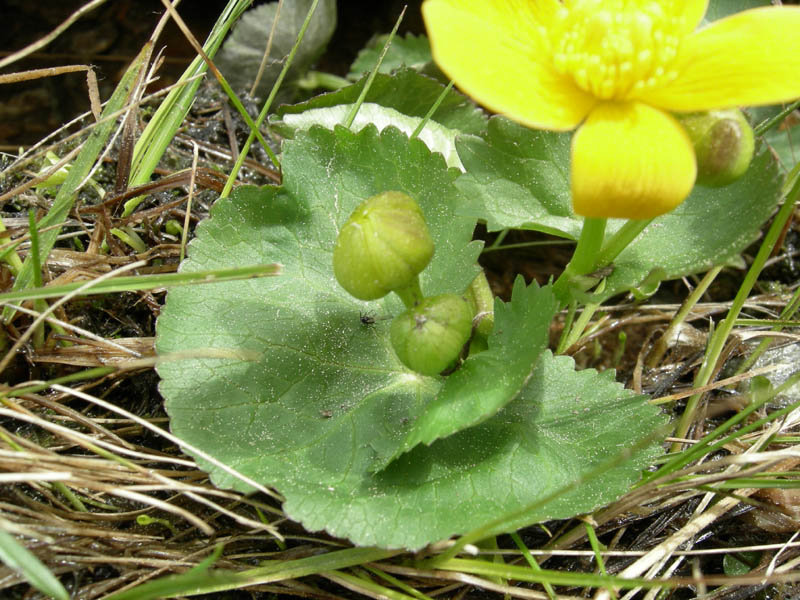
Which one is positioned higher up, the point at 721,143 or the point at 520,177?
the point at 721,143

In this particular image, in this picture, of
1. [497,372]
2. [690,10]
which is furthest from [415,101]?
[497,372]

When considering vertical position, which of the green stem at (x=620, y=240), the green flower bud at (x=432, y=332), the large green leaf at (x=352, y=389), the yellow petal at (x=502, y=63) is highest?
the yellow petal at (x=502, y=63)

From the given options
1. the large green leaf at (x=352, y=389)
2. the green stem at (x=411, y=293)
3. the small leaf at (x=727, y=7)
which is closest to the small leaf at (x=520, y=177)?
the large green leaf at (x=352, y=389)

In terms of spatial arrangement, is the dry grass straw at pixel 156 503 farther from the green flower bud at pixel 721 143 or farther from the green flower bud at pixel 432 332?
the green flower bud at pixel 721 143

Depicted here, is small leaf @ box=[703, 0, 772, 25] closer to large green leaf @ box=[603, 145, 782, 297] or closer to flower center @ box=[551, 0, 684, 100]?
large green leaf @ box=[603, 145, 782, 297]

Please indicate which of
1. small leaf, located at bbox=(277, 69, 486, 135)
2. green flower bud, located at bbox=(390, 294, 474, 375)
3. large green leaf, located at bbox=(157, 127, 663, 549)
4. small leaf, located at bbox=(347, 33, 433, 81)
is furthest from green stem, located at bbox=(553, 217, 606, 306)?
small leaf, located at bbox=(347, 33, 433, 81)

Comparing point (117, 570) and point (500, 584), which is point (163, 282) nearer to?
point (117, 570)

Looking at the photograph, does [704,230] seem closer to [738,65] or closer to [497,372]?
[738,65]
